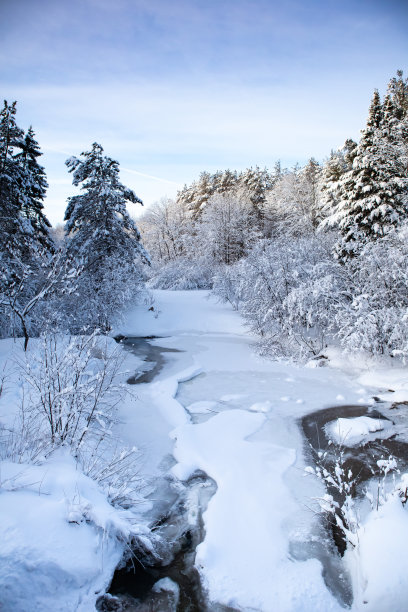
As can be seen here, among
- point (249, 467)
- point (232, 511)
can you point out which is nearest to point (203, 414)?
point (249, 467)

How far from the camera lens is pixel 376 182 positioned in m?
13.4

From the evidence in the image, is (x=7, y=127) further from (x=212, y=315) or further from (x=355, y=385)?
(x=355, y=385)

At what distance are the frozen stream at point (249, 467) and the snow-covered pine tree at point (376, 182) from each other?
6.77m

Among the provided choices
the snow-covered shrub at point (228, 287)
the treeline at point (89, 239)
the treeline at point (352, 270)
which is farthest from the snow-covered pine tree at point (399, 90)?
the treeline at point (89, 239)

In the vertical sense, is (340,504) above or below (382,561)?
below

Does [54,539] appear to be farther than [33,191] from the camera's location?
No

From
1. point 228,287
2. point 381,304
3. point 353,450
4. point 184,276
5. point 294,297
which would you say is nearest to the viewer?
point 353,450

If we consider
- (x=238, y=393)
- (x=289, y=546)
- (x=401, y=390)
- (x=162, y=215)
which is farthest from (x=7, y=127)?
(x=162, y=215)

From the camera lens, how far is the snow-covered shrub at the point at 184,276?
26.6 m

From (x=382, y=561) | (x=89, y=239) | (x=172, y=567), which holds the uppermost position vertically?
(x=89, y=239)

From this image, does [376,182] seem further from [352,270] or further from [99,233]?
[99,233]

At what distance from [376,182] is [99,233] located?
12911 mm

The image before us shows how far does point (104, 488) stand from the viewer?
3701 millimetres

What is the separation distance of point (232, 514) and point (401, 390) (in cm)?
584
